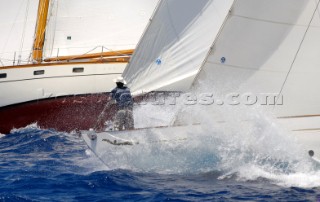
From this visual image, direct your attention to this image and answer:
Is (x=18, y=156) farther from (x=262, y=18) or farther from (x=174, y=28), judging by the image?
(x=262, y=18)

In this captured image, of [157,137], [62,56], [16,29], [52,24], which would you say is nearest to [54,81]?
[62,56]

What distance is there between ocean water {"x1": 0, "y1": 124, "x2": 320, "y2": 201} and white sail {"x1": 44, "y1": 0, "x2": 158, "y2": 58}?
9.70 m

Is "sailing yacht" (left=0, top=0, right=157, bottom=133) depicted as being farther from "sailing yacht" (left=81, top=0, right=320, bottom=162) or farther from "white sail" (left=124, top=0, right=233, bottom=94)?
"sailing yacht" (left=81, top=0, right=320, bottom=162)

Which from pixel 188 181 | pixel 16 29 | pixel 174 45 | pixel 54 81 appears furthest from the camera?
pixel 16 29

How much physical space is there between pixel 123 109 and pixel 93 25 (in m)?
10.5

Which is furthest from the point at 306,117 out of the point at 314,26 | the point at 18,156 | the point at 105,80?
the point at 105,80

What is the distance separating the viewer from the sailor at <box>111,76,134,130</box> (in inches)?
435

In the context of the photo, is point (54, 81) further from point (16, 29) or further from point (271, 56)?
point (271, 56)

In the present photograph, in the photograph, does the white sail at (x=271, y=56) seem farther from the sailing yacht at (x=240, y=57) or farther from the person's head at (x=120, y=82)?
the person's head at (x=120, y=82)

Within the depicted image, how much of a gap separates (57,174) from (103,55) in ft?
32.8

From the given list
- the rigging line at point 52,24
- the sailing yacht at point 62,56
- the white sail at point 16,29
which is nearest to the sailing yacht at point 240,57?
the sailing yacht at point 62,56

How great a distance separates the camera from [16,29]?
21172 millimetres

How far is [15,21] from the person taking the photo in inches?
834

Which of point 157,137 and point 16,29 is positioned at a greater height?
point 16,29
